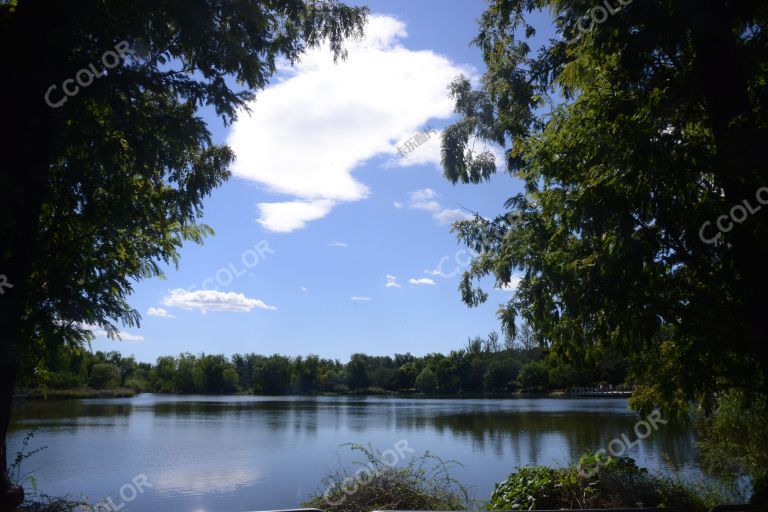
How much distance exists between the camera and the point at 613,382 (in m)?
85.7

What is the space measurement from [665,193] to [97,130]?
648 centimetres

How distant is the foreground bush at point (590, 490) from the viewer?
261 inches

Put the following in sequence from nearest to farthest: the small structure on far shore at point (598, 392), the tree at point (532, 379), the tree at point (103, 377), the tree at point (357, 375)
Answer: the small structure on far shore at point (598, 392) < the tree at point (103, 377) < the tree at point (532, 379) < the tree at point (357, 375)

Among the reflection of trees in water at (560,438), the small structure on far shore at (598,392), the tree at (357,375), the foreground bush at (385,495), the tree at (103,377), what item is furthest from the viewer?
the tree at (357,375)

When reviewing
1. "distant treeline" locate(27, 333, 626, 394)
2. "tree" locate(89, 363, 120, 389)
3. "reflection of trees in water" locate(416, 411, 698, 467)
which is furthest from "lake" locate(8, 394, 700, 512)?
"distant treeline" locate(27, 333, 626, 394)

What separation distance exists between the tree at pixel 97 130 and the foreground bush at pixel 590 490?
5523 millimetres

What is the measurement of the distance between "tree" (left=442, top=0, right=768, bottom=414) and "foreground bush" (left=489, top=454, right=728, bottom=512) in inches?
46.9

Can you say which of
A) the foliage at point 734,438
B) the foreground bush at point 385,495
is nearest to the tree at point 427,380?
the foliage at point 734,438

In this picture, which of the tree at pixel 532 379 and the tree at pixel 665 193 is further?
the tree at pixel 532 379

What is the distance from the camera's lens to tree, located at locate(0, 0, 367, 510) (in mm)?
5719

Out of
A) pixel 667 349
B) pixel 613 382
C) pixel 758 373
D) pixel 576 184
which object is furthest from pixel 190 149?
pixel 613 382

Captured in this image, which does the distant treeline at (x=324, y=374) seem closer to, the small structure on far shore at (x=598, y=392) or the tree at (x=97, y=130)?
the small structure on far shore at (x=598, y=392)

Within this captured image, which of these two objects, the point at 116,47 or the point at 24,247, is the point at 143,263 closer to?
the point at 24,247

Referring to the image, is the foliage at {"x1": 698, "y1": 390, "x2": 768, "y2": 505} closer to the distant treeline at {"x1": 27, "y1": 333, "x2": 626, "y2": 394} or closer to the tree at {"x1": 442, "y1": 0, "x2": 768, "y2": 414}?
the tree at {"x1": 442, "y1": 0, "x2": 768, "y2": 414}
